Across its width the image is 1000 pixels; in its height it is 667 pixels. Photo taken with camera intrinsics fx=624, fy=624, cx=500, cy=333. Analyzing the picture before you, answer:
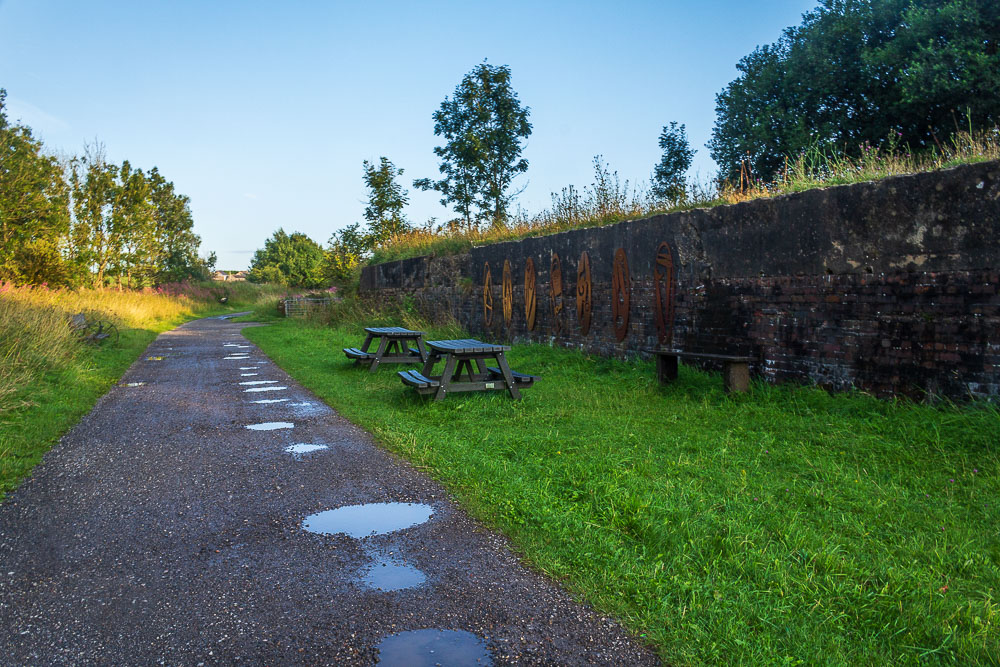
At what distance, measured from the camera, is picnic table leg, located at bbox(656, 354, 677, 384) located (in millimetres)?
7004

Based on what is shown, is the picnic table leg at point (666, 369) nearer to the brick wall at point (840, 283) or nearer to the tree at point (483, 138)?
the brick wall at point (840, 283)

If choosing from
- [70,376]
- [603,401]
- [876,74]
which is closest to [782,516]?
[603,401]

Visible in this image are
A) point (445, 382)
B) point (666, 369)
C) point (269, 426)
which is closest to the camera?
point (269, 426)

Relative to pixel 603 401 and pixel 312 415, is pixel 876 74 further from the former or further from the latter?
pixel 312 415

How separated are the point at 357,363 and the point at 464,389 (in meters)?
3.71

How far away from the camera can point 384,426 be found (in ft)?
18.4

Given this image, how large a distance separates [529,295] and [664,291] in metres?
3.46

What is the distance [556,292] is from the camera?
10133 millimetres

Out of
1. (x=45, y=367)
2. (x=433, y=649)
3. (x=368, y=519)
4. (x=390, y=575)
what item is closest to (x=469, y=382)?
(x=368, y=519)

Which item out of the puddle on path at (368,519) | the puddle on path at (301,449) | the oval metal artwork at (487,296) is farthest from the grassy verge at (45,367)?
the oval metal artwork at (487,296)

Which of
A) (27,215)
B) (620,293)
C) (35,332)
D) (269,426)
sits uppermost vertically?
(27,215)

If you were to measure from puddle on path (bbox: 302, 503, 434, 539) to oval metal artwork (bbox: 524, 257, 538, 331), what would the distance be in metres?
7.37

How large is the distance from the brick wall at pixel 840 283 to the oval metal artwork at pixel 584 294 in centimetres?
24

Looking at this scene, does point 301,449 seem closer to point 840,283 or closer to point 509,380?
point 509,380
